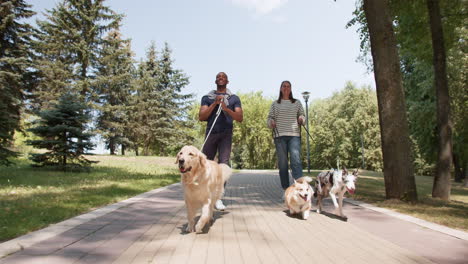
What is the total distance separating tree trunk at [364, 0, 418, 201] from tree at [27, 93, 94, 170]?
38.8 ft

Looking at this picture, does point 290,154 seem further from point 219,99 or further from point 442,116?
point 442,116

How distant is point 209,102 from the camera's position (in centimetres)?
588

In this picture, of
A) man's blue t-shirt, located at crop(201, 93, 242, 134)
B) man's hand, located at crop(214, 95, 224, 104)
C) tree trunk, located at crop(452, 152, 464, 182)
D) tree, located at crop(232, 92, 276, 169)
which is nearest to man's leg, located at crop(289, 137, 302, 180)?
man's blue t-shirt, located at crop(201, 93, 242, 134)

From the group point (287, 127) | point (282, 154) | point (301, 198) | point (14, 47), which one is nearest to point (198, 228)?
point (301, 198)

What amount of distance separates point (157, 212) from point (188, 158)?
2250mm

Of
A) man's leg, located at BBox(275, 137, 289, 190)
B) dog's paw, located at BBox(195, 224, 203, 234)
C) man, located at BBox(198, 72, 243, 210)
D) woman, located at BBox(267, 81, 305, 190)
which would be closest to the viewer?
dog's paw, located at BBox(195, 224, 203, 234)

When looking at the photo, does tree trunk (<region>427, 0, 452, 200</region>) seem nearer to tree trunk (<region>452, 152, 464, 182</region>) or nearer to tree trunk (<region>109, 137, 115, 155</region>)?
tree trunk (<region>452, 152, 464, 182</region>)

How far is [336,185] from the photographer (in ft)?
17.3

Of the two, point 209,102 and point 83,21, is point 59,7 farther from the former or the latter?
point 209,102

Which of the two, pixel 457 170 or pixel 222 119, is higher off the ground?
pixel 222 119

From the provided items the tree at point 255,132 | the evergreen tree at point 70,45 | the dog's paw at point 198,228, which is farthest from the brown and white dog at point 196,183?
the tree at point 255,132

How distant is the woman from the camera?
278 inches

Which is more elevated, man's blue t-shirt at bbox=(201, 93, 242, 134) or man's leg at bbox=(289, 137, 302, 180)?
man's blue t-shirt at bbox=(201, 93, 242, 134)

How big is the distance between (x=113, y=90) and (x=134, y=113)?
4.72 meters
